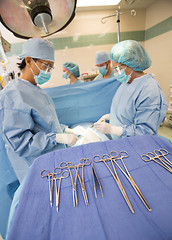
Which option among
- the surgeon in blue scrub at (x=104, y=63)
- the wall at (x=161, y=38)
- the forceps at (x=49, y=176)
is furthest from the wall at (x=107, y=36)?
the forceps at (x=49, y=176)

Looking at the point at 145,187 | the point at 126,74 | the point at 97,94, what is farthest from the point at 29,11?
the point at 97,94

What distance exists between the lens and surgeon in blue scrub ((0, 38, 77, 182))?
0.83 metres

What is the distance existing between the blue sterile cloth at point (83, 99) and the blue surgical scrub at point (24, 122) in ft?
2.39

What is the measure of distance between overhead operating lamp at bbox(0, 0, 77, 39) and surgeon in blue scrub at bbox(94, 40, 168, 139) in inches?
21.2

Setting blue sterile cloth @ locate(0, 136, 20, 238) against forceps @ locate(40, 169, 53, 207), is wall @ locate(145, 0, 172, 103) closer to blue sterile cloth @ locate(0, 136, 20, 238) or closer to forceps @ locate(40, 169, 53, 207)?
forceps @ locate(40, 169, 53, 207)

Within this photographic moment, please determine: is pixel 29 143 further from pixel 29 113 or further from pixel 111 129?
pixel 111 129

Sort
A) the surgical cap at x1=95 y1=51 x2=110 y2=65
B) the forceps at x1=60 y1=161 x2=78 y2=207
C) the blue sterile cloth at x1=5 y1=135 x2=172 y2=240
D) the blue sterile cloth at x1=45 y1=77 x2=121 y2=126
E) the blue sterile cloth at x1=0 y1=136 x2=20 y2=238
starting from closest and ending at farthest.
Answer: the blue sterile cloth at x1=5 y1=135 x2=172 y2=240
the forceps at x1=60 y1=161 x2=78 y2=207
the blue sterile cloth at x1=0 y1=136 x2=20 y2=238
the blue sterile cloth at x1=45 y1=77 x2=121 y2=126
the surgical cap at x1=95 y1=51 x2=110 y2=65

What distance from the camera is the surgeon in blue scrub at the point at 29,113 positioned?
833 millimetres

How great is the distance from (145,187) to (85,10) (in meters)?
3.47

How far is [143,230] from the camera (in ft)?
1.23

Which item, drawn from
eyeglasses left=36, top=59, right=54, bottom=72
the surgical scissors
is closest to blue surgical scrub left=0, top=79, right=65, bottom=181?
eyeglasses left=36, top=59, right=54, bottom=72

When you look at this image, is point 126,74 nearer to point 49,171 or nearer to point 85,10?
point 49,171

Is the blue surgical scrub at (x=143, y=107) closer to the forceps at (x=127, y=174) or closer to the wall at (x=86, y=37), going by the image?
the forceps at (x=127, y=174)

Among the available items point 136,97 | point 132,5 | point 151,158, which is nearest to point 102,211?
point 151,158
